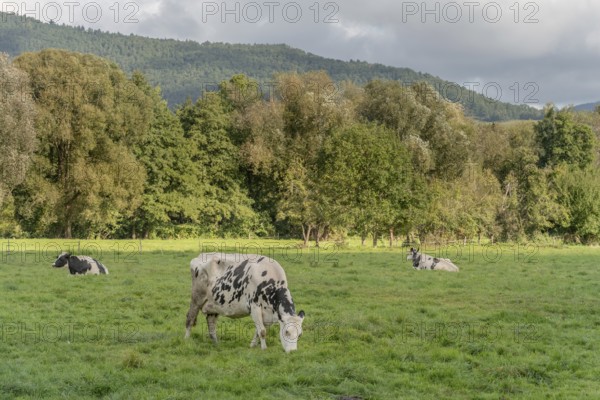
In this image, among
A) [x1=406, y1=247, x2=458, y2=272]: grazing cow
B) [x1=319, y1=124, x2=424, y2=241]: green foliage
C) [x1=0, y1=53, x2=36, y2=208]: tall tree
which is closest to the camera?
[x1=406, y1=247, x2=458, y2=272]: grazing cow

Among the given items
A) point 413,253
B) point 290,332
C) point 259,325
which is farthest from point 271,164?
point 290,332

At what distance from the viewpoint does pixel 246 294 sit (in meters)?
13.7

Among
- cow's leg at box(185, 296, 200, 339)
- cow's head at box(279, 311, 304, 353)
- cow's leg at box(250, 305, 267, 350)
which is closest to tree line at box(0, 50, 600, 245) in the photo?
cow's leg at box(185, 296, 200, 339)

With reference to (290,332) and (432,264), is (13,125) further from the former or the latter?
(290,332)

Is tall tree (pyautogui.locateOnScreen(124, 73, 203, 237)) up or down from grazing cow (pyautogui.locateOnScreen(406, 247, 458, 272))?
up

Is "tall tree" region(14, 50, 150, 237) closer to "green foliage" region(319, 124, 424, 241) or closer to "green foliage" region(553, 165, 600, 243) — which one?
"green foliage" region(319, 124, 424, 241)

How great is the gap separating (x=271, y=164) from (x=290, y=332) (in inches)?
1957

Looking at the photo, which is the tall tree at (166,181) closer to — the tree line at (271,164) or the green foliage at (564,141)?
the tree line at (271,164)

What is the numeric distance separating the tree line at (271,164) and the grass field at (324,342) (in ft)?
69.7

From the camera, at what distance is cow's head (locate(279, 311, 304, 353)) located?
507 inches

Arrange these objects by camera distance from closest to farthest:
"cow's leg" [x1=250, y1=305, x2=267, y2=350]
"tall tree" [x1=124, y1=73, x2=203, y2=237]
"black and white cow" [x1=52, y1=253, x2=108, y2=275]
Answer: "cow's leg" [x1=250, y1=305, x2=267, y2=350]
"black and white cow" [x1=52, y1=253, x2=108, y2=275]
"tall tree" [x1=124, y1=73, x2=203, y2=237]

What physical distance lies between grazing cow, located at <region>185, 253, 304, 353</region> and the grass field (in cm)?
43

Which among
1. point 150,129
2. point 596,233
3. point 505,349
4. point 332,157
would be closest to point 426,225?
point 332,157

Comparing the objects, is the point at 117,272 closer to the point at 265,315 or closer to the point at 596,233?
the point at 265,315
